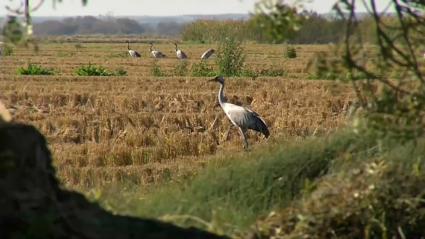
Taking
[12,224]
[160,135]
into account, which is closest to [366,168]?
[12,224]

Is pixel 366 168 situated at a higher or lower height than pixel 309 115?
higher

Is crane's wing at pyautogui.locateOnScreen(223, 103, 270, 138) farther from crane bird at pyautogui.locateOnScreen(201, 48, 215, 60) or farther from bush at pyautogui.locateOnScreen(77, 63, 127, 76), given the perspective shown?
crane bird at pyautogui.locateOnScreen(201, 48, 215, 60)

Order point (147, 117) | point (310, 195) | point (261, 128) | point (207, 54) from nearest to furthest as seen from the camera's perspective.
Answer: point (310, 195), point (261, 128), point (147, 117), point (207, 54)

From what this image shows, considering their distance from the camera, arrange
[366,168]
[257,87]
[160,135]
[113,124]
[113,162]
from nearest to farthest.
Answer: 1. [366,168]
2. [113,162]
3. [160,135]
4. [113,124]
5. [257,87]

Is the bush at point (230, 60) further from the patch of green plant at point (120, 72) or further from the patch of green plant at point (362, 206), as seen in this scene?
the patch of green plant at point (362, 206)

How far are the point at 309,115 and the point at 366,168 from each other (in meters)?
16.6

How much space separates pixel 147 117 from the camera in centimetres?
2464

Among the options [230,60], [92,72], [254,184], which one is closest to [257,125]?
[254,184]

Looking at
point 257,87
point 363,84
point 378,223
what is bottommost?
point 257,87

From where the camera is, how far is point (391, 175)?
870cm

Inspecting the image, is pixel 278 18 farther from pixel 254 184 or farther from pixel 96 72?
pixel 96 72

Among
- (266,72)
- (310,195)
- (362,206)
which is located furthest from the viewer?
(266,72)

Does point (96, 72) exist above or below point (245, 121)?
below

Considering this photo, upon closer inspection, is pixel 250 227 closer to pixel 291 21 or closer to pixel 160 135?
pixel 291 21
